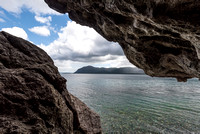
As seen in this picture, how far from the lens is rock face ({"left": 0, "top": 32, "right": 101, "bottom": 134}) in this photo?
546 cm

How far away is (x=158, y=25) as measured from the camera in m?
9.28

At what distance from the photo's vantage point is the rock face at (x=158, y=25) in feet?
25.2

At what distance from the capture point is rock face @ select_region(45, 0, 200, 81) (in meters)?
7.69

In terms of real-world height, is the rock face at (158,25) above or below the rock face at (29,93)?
above

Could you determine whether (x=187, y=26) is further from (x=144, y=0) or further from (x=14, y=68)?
(x=14, y=68)

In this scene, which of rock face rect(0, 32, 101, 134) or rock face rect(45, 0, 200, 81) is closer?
rock face rect(0, 32, 101, 134)

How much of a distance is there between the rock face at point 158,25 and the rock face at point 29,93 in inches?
287

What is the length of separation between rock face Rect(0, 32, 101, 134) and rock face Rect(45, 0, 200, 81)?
7.29 m

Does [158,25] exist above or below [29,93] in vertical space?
above

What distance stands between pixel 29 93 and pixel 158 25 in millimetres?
10912

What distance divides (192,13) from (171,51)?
6794 millimetres

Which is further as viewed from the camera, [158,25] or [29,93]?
[158,25]

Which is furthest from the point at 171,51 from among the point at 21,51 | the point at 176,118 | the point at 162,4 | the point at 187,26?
the point at 21,51

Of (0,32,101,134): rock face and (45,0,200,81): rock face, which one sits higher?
(45,0,200,81): rock face
